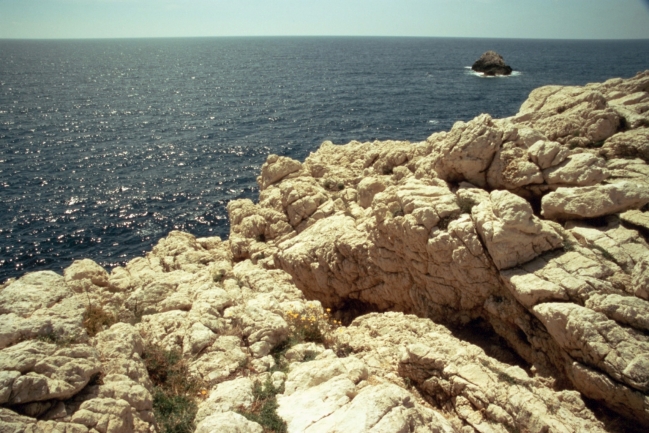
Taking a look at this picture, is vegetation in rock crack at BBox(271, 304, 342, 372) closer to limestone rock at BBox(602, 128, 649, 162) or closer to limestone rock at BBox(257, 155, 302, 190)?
limestone rock at BBox(257, 155, 302, 190)

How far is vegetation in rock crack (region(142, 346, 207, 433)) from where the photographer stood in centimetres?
1049

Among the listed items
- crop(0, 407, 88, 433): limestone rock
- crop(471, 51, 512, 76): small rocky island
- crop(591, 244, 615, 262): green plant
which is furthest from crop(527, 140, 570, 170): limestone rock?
crop(471, 51, 512, 76): small rocky island

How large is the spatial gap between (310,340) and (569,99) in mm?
24816

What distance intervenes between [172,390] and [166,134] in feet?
216

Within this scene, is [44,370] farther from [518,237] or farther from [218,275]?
[518,237]

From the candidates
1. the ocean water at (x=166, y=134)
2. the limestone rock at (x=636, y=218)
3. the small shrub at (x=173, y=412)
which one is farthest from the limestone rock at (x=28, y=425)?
the ocean water at (x=166, y=134)

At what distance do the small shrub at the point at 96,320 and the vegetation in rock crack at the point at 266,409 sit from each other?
20.1ft

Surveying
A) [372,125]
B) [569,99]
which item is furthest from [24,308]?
[372,125]

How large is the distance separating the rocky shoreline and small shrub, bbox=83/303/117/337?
0.10 m

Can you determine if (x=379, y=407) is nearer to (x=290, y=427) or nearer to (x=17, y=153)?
(x=290, y=427)

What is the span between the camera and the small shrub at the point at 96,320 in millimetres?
13641

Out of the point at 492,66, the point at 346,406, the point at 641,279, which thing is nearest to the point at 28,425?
the point at 346,406

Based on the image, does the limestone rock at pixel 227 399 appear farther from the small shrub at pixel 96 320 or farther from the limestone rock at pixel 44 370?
the small shrub at pixel 96 320

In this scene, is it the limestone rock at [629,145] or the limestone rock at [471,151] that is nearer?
the limestone rock at [471,151]
